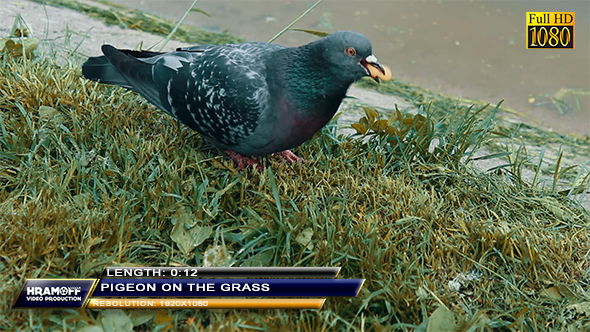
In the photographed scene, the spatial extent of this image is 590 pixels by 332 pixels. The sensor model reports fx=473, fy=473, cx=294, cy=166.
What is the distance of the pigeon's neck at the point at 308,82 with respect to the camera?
2.47 metres

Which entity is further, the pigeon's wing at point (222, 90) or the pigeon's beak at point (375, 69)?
the pigeon's wing at point (222, 90)

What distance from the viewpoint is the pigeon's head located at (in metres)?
2.38

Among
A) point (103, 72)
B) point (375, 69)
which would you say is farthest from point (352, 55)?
point (103, 72)

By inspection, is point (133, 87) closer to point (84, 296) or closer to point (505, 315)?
point (84, 296)

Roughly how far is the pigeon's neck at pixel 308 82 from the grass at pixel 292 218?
423mm

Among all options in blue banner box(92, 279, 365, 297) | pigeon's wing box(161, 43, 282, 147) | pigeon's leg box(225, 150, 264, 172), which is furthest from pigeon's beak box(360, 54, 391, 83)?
blue banner box(92, 279, 365, 297)

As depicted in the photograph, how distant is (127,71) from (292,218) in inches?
55.7

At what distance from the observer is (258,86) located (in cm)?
256

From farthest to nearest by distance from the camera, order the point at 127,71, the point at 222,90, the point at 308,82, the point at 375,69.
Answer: the point at 127,71 → the point at 222,90 → the point at 308,82 → the point at 375,69

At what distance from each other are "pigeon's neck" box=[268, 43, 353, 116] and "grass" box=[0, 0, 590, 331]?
423 millimetres

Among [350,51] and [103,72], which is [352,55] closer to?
[350,51]

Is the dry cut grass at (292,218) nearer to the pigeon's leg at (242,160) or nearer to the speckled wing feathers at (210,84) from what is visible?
the pigeon's leg at (242,160)

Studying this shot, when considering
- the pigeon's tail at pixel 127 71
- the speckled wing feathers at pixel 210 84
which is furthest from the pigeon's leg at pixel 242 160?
the pigeon's tail at pixel 127 71

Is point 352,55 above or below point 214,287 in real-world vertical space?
above
